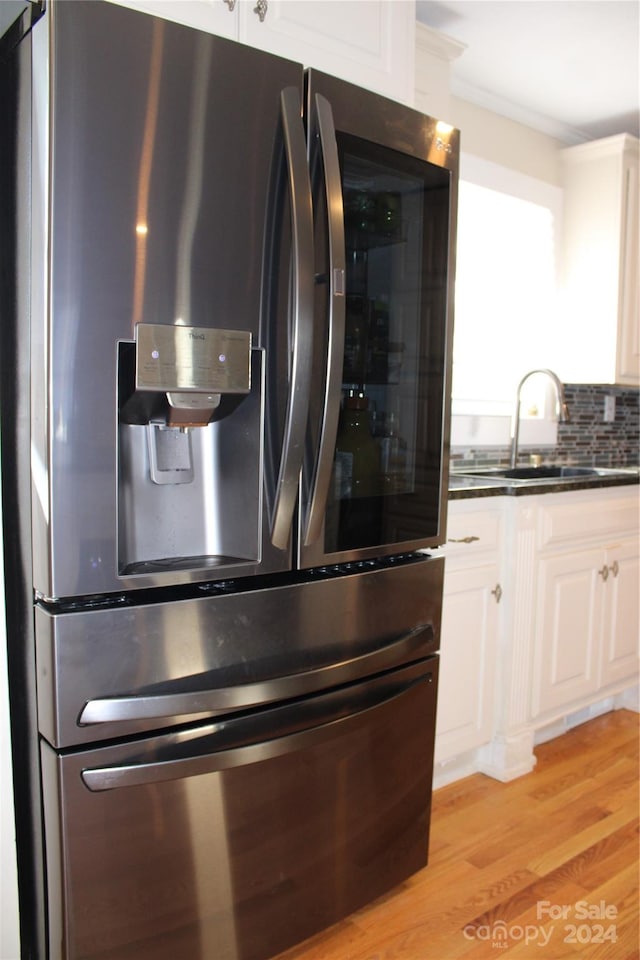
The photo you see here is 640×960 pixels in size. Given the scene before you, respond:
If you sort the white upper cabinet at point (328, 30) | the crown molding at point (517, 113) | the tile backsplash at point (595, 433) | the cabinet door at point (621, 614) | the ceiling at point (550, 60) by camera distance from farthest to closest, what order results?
the tile backsplash at point (595, 433), the crown molding at point (517, 113), the cabinet door at point (621, 614), the ceiling at point (550, 60), the white upper cabinet at point (328, 30)

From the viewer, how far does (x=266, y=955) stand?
1.45 meters

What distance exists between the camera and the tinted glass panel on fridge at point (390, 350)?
148 centimetres

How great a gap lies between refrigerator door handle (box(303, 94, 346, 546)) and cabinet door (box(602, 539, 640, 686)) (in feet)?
5.47

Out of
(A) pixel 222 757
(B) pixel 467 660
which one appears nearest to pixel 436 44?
(B) pixel 467 660

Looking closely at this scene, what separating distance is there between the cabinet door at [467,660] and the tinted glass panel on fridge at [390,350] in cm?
59

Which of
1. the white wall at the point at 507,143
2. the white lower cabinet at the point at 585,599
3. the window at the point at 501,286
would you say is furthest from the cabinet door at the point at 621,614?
the white wall at the point at 507,143

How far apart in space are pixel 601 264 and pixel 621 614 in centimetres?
142

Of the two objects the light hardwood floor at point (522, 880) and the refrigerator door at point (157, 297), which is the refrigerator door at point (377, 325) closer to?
the refrigerator door at point (157, 297)

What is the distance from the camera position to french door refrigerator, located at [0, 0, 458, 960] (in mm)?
1135

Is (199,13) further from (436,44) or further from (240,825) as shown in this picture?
(240,825)

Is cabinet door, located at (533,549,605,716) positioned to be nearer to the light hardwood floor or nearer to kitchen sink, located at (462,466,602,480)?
the light hardwood floor

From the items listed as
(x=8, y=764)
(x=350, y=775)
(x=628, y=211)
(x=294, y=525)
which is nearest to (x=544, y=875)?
(x=350, y=775)

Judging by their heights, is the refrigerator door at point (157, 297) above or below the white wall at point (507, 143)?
below

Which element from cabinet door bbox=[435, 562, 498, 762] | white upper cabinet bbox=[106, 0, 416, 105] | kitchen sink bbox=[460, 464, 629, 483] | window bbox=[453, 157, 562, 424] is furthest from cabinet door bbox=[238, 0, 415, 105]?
kitchen sink bbox=[460, 464, 629, 483]
